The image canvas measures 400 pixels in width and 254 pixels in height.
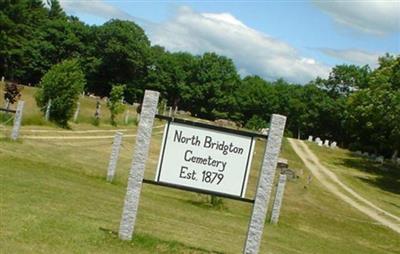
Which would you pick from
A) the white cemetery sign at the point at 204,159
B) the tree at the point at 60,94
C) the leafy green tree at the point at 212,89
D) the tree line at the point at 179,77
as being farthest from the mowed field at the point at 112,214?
the leafy green tree at the point at 212,89

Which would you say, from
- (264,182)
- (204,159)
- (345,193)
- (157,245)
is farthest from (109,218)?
(345,193)

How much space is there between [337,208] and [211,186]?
22.1 metres

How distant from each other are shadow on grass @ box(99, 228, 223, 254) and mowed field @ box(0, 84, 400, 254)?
18 millimetres

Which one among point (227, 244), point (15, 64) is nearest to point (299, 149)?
point (15, 64)

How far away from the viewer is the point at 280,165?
42.5 metres

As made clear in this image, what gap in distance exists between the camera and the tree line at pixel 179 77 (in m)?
93.3

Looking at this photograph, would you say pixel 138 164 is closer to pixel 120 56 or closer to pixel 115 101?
pixel 115 101

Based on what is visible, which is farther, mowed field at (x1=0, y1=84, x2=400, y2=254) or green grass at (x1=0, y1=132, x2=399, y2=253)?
mowed field at (x1=0, y1=84, x2=400, y2=254)

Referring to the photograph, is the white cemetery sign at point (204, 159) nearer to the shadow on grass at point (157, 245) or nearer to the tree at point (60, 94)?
the shadow on grass at point (157, 245)

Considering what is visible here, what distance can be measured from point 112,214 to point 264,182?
376 cm

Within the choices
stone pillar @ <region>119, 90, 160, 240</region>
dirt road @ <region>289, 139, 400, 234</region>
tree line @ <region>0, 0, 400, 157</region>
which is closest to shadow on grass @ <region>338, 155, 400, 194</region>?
dirt road @ <region>289, 139, 400, 234</region>

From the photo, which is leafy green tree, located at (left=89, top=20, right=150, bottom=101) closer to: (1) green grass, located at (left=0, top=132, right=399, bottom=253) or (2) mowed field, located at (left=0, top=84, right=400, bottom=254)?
(2) mowed field, located at (left=0, top=84, right=400, bottom=254)

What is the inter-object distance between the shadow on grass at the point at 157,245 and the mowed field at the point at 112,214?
0.02 metres

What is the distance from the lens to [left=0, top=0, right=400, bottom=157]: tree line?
3674 inches
